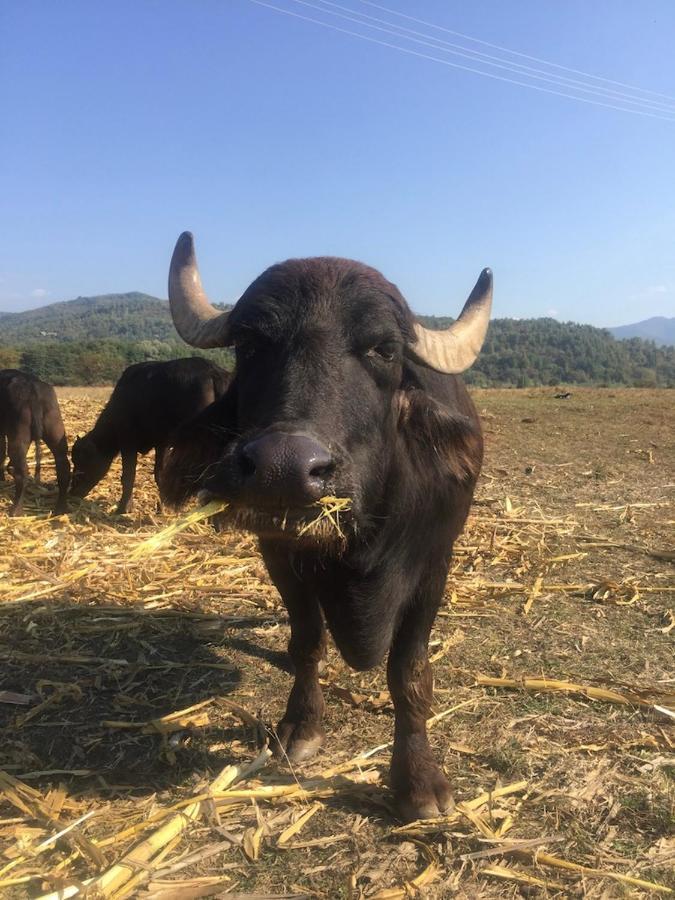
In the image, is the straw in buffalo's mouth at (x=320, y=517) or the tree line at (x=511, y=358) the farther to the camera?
the tree line at (x=511, y=358)

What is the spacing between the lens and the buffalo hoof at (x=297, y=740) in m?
3.26

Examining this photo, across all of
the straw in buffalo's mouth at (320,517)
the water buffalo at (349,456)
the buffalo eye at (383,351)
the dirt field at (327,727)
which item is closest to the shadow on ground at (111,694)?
the dirt field at (327,727)

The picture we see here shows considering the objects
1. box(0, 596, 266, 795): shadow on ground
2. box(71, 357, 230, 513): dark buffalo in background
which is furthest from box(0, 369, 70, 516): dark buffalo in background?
box(0, 596, 266, 795): shadow on ground

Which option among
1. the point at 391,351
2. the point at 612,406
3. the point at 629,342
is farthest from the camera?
the point at 629,342

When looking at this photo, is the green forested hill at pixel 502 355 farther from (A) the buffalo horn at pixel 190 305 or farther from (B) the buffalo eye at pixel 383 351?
(A) the buffalo horn at pixel 190 305

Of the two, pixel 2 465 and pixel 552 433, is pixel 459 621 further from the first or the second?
pixel 552 433

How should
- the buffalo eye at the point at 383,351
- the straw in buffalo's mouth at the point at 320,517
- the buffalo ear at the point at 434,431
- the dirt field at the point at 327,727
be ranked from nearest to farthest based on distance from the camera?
1. the straw in buffalo's mouth at the point at 320,517
2. the dirt field at the point at 327,727
3. the buffalo eye at the point at 383,351
4. the buffalo ear at the point at 434,431

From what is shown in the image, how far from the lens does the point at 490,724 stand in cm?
347

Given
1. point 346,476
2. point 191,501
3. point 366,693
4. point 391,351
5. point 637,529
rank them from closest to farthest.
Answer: point 346,476 → point 391,351 → point 191,501 → point 366,693 → point 637,529

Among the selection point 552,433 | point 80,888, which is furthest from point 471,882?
point 552,433

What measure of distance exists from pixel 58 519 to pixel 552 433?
9.56m

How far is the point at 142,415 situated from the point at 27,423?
144cm

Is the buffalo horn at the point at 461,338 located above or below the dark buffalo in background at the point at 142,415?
above

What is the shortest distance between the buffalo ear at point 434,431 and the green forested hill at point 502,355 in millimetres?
765
